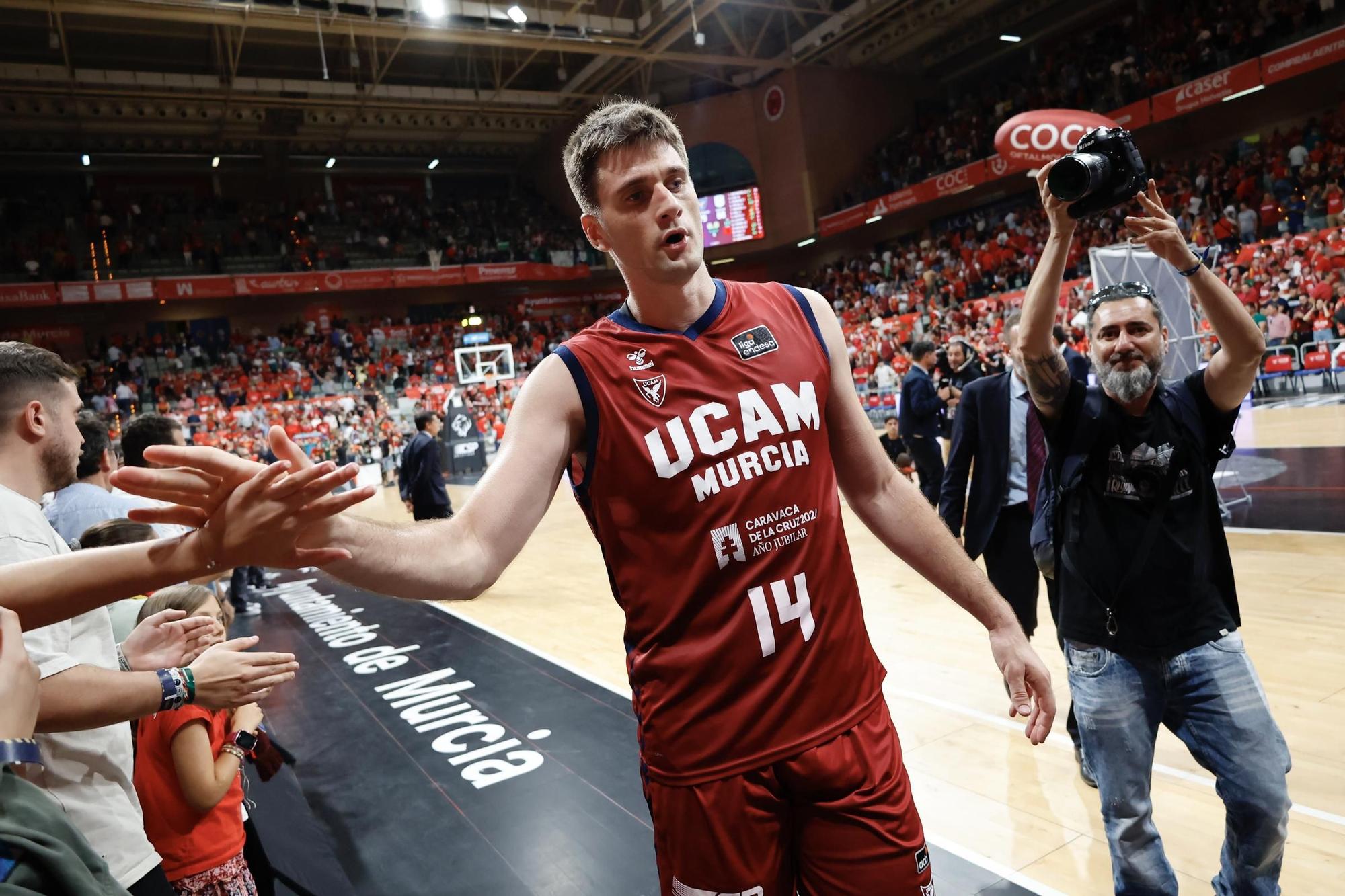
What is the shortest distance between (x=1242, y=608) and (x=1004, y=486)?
86.6 inches

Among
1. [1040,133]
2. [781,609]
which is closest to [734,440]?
[781,609]

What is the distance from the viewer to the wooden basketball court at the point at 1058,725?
110 inches

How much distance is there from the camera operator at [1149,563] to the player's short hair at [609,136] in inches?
38.3

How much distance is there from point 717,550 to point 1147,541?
1294 millimetres

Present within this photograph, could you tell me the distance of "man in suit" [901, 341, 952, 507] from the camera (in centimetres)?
689

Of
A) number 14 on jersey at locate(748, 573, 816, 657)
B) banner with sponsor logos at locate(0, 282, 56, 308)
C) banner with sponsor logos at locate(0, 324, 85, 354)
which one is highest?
banner with sponsor logos at locate(0, 282, 56, 308)

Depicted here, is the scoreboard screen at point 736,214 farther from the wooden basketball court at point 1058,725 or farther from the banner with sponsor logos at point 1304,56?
the wooden basketball court at point 1058,725

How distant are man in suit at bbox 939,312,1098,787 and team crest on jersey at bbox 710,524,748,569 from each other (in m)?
2.33

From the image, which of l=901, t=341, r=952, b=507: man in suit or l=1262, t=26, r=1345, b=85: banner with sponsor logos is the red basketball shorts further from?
l=1262, t=26, r=1345, b=85: banner with sponsor logos

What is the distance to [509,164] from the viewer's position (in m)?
31.5

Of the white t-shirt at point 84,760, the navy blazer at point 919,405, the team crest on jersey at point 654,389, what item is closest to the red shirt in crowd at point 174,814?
the white t-shirt at point 84,760

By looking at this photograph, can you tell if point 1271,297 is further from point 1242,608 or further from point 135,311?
point 135,311

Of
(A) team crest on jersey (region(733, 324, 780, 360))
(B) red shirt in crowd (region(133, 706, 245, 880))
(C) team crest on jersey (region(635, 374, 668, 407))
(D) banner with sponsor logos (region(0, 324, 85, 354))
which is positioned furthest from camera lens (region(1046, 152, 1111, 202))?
(D) banner with sponsor logos (region(0, 324, 85, 354))

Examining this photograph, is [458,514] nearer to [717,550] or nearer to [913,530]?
[717,550]
